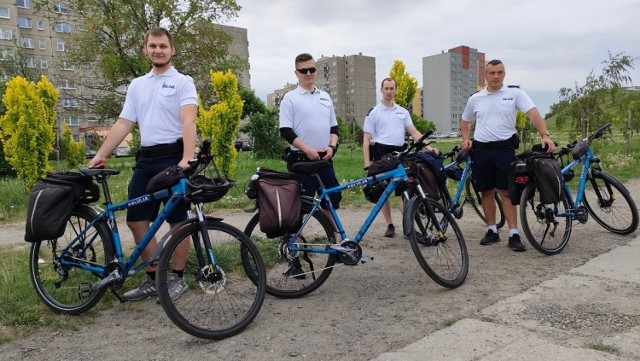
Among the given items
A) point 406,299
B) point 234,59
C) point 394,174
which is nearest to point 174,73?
point 394,174

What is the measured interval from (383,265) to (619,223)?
10.3 ft

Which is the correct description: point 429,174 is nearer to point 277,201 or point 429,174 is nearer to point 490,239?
point 490,239

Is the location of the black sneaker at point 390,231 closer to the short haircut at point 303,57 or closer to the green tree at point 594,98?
the short haircut at point 303,57

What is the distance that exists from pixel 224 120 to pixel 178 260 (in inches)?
306

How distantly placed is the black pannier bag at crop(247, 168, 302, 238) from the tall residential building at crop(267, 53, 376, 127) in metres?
107

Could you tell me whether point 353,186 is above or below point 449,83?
below

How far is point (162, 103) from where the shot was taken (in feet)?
12.2

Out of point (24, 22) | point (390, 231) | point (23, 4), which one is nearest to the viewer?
point (390, 231)

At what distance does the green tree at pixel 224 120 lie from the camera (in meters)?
11.0

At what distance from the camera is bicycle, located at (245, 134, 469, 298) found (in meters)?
4.00

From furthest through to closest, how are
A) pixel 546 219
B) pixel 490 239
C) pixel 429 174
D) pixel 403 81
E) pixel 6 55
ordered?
1. pixel 6 55
2. pixel 403 81
3. pixel 490 239
4. pixel 546 219
5. pixel 429 174

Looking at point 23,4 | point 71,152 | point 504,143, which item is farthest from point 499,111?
point 23,4

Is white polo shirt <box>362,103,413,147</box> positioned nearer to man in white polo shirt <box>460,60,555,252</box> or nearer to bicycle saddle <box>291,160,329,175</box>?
man in white polo shirt <box>460,60,555,252</box>

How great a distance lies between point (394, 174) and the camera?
163 inches
